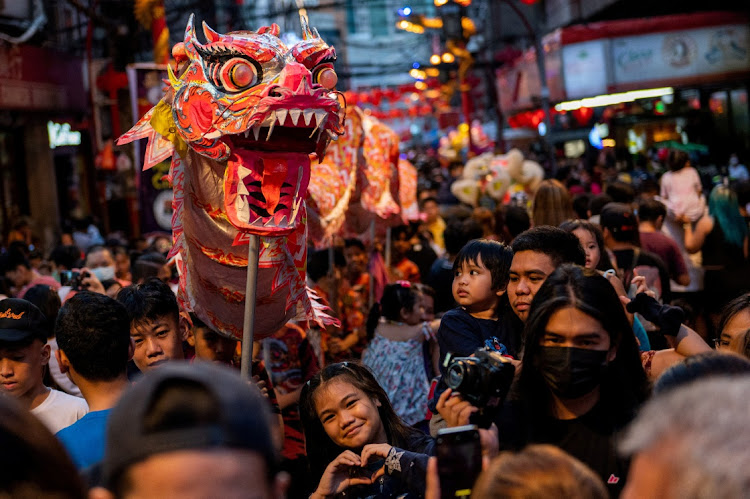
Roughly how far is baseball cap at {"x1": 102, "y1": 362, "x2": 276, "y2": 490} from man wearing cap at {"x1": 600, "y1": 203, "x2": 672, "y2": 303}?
449 cm

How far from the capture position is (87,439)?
112 inches

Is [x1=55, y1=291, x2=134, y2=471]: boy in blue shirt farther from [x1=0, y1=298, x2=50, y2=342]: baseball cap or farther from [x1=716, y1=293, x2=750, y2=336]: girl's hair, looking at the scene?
[x1=716, y1=293, x2=750, y2=336]: girl's hair

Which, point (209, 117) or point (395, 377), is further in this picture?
point (395, 377)

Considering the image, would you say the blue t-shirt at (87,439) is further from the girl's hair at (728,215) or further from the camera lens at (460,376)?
the girl's hair at (728,215)

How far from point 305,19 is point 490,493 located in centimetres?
303

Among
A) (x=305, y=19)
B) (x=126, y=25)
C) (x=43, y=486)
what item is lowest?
(x=43, y=486)

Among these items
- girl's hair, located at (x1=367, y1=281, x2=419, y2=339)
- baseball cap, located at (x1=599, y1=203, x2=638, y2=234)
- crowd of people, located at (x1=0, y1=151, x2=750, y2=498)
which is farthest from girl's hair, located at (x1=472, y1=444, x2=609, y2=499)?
baseball cap, located at (x1=599, y1=203, x2=638, y2=234)

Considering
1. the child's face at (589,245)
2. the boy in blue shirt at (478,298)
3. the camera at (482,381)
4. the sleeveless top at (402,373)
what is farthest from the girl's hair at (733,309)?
the sleeveless top at (402,373)

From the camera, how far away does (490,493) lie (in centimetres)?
181

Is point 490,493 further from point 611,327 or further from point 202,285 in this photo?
point 202,285

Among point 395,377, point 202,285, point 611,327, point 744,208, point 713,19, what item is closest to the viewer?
point 611,327

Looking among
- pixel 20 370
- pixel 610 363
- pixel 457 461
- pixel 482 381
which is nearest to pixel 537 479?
pixel 457 461

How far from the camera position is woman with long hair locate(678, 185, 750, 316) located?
7.50 m

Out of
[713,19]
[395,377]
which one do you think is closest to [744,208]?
[395,377]
